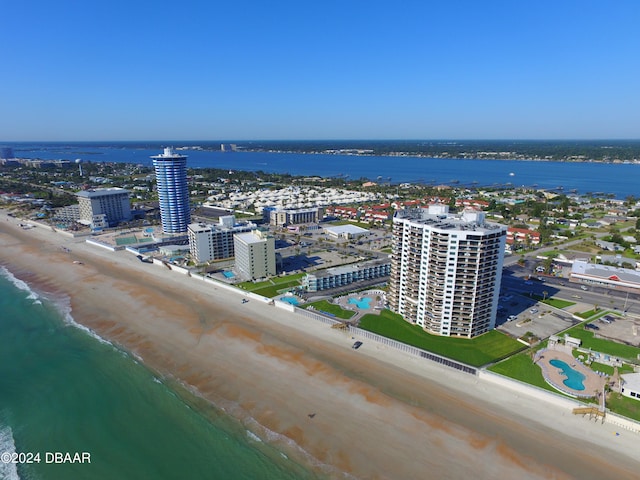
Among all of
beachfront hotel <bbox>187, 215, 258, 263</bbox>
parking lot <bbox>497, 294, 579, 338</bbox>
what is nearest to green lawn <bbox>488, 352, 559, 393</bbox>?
parking lot <bbox>497, 294, 579, 338</bbox>

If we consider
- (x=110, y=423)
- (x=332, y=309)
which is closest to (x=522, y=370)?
(x=332, y=309)

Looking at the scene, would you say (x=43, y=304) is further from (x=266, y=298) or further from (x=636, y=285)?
(x=636, y=285)

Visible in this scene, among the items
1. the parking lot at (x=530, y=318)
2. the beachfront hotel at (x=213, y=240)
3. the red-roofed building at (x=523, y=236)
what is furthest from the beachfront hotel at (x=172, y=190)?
the red-roofed building at (x=523, y=236)

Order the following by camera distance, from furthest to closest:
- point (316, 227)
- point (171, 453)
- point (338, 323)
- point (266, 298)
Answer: point (316, 227) → point (266, 298) → point (338, 323) → point (171, 453)

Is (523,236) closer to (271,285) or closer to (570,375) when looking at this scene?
(570,375)

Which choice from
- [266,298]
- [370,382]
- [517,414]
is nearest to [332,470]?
[370,382]

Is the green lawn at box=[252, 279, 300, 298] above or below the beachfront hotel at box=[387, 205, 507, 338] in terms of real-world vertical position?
below

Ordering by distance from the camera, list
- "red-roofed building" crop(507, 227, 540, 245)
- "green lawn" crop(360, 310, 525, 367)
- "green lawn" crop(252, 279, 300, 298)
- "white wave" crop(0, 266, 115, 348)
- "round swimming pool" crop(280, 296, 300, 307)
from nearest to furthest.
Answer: "green lawn" crop(360, 310, 525, 367), "white wave" crop(0, 266, 115, 348), "round swimming pool" crop(280, 296, 300, 307), "green lawn" crop(252, 279, 300, 298), "red-roofed building" crop(507, 227, 540, 245)

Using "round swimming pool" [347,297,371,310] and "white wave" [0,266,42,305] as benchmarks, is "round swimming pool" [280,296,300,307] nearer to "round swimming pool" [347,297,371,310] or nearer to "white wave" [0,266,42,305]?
"round swimming pool" [347,297,371,310]
